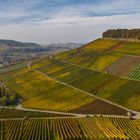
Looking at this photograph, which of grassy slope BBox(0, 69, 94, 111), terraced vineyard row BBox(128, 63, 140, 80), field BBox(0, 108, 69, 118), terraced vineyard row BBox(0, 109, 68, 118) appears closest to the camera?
field BBox(0, 108, 69, 118)

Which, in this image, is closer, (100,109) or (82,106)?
(100,109)

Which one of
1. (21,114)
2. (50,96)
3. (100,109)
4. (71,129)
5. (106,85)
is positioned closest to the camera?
(71,129)

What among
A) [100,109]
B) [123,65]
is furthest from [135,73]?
[100,109]

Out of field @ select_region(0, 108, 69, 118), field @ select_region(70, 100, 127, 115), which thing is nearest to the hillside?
field @ select_region(70, 100, 127, 115)

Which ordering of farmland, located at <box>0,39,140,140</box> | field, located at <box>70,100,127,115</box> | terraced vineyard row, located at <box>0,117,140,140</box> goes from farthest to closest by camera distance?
field, located at <box>70,100,127,115</box>, farmland, located at <box>0,39,140,140</box>, terraced vineyard row, located at <box>0,117,140,140</box>

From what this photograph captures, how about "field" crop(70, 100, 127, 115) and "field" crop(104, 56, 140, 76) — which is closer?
"field" crop(70, 100, 127, 115)

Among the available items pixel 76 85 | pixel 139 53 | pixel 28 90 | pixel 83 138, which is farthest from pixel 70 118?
pixel 139 53

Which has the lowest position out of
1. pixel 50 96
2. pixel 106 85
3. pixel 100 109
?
pixel 50 96

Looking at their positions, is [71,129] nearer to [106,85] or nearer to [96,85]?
[106,85]

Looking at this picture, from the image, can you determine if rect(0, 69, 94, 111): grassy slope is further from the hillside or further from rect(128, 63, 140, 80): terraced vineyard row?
rect(128, 63, 140, 80): terraced vineyard row
